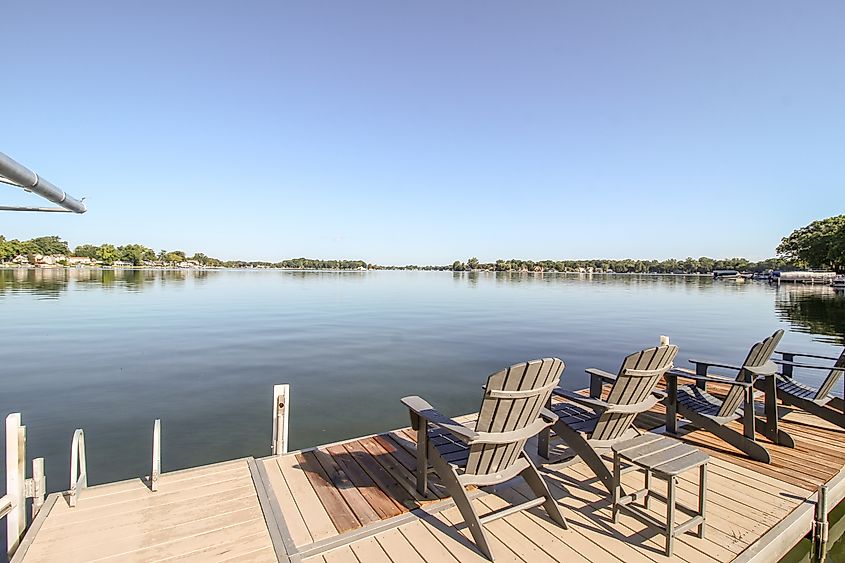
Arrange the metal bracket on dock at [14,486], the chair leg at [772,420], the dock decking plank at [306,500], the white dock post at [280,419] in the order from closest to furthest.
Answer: the metal bracket on dock at [14,486] < the dock decking plank at [306,500] < the white dock post at [280,419] < the chair leg at [772,420]

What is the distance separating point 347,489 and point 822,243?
81246 millimetres

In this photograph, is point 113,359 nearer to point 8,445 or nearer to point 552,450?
point 8,445

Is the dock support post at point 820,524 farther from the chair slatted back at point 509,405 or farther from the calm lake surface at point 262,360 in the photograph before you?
the calm lake surface at point 262,360

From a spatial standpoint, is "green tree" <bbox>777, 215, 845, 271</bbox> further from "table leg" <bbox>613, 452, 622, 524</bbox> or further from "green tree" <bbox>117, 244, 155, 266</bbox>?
"green tree" <bbox>117, 244, 155, 266</bbox>

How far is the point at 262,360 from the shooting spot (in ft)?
35.7

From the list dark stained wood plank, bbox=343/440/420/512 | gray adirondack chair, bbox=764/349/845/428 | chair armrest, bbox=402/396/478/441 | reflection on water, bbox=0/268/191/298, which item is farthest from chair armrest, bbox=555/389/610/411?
reflection on water, bbox=0/268/191/298

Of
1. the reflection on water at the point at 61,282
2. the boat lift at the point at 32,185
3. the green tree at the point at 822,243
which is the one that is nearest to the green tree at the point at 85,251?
the reflection on water at the point at 61,282

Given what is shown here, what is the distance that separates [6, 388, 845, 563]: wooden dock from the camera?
8.36 ft

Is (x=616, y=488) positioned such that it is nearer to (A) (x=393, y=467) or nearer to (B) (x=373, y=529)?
(B) (x=373, y=529)

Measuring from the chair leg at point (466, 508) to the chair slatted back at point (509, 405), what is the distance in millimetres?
120

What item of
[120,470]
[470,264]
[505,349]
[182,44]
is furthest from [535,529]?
[470,264]

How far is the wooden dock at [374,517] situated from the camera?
2549 mm

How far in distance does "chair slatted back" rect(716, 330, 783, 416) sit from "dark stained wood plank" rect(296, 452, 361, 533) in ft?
12.7

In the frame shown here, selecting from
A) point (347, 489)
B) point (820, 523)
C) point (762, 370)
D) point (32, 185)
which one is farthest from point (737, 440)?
point (32, 185)
